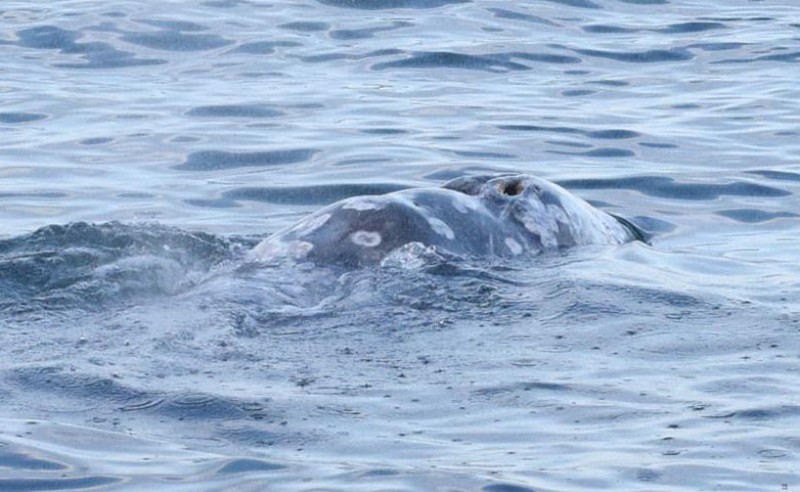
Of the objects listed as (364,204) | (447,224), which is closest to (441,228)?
(447,224)

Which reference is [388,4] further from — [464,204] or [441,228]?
[441,228]

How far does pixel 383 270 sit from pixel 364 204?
42 cm

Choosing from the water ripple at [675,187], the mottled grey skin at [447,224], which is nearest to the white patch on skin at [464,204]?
the mottled grey skin at [447,224]

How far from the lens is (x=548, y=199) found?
9227mm

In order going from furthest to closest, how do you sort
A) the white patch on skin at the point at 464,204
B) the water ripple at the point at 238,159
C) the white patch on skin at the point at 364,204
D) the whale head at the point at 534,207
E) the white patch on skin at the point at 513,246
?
the water ripple at the point at 238,159
the whale head at the point at 534,207
the white patch on skin at the point at 513,246
the white patch on skin at the point at 464,204
the white patch on skin at the point at 364,204

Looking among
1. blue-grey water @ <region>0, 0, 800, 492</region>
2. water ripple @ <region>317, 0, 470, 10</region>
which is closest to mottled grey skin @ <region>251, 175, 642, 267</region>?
blue-grey water @ <region>0, 0, 800, 492</region>

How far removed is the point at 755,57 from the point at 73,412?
462 inches

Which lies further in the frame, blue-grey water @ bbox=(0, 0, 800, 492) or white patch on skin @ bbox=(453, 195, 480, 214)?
white patch on skin @ bbox=(453, 195, 480, 214)

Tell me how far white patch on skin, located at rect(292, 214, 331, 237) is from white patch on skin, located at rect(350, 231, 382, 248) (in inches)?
8.1

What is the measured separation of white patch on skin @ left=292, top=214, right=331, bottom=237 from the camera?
8656 millimetres

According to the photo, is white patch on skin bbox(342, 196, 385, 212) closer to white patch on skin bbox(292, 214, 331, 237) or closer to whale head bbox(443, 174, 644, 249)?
white patch on skin bbox(292, 214, 331, 237)

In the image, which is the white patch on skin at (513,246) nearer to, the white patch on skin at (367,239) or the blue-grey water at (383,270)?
the blue-grey water at (383,270)

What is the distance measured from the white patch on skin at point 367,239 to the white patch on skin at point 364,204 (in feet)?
0.46

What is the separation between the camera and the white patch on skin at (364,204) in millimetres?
8633
